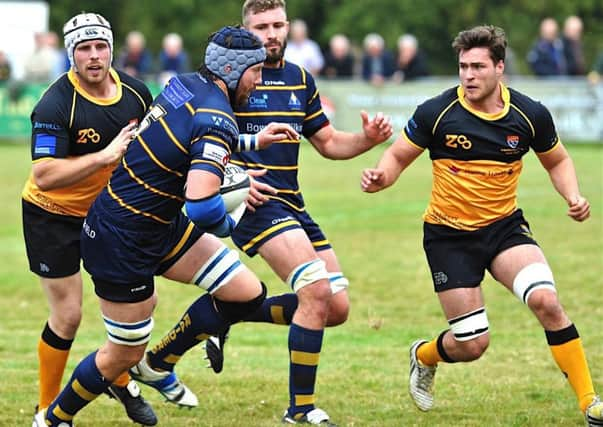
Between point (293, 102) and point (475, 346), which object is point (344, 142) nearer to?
point (293, 102)

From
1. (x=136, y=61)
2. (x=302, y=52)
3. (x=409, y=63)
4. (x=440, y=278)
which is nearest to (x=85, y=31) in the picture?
(x=440, y=278)

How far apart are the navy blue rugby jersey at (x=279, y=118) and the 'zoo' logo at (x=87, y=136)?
3.08ft

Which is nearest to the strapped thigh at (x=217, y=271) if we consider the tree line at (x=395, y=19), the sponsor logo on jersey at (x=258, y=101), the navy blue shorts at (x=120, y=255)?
the navy blue shorts at (x=120, y=255)

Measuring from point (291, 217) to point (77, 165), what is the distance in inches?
56.2

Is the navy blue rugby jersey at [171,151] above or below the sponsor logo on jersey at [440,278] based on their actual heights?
above

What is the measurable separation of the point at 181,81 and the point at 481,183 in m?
1.85

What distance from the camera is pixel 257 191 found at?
7.20 metres

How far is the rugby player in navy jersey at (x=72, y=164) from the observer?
22.3 ft

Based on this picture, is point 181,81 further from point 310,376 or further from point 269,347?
point 269,347

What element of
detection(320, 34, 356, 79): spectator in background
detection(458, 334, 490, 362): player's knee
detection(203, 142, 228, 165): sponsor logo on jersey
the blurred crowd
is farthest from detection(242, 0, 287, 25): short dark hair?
detection(320, 34, 356, 79): spectator in background

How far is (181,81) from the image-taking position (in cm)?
649

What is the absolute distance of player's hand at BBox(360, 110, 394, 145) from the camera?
7.57 meters

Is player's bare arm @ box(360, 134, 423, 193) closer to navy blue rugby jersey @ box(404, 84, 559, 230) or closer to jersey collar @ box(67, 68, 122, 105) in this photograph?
Answer: navy blue rugby jersey @ box(404, 84, 559, 230)

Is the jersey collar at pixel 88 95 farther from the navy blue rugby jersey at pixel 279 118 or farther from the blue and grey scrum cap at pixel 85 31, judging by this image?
the navy blue rugby jersey at pixel 279 118
